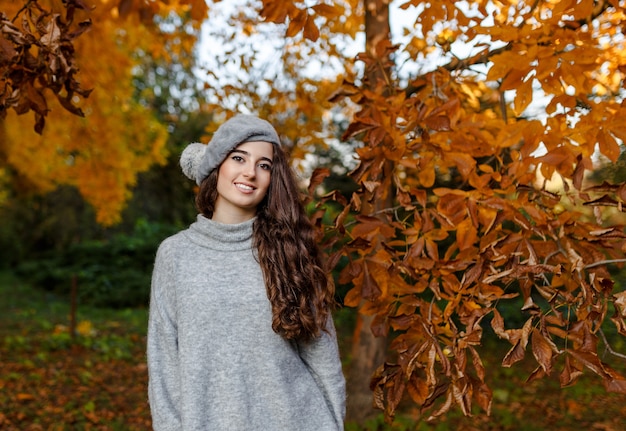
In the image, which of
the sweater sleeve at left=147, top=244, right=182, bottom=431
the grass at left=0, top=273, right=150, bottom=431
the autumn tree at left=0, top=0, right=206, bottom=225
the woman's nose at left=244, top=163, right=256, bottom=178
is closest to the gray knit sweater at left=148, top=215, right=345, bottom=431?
the sweater sleeve at left=147, top=244, right=182, bottom=431

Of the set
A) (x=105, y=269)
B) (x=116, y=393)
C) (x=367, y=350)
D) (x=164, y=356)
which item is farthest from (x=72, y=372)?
(x=105, y=269)

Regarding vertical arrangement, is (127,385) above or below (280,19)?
below

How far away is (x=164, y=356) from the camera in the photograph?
1.76 meters

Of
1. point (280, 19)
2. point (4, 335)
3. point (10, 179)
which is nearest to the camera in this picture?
point (280, 19)

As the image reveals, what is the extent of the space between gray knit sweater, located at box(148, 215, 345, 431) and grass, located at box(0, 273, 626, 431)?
6.27ft

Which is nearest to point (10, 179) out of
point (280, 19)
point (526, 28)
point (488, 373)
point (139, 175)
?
point (139, 175)

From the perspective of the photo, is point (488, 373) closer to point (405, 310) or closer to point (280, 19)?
point (405, 310)

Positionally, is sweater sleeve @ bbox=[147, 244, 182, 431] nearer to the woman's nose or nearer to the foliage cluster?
the woman's nose

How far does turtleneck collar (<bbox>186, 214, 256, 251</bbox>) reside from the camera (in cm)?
186

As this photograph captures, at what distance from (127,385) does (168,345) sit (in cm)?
406

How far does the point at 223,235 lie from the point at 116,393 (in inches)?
155

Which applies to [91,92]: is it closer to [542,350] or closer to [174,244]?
[174,244]

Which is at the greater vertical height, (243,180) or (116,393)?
(243,180)

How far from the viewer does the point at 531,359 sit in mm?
5820
